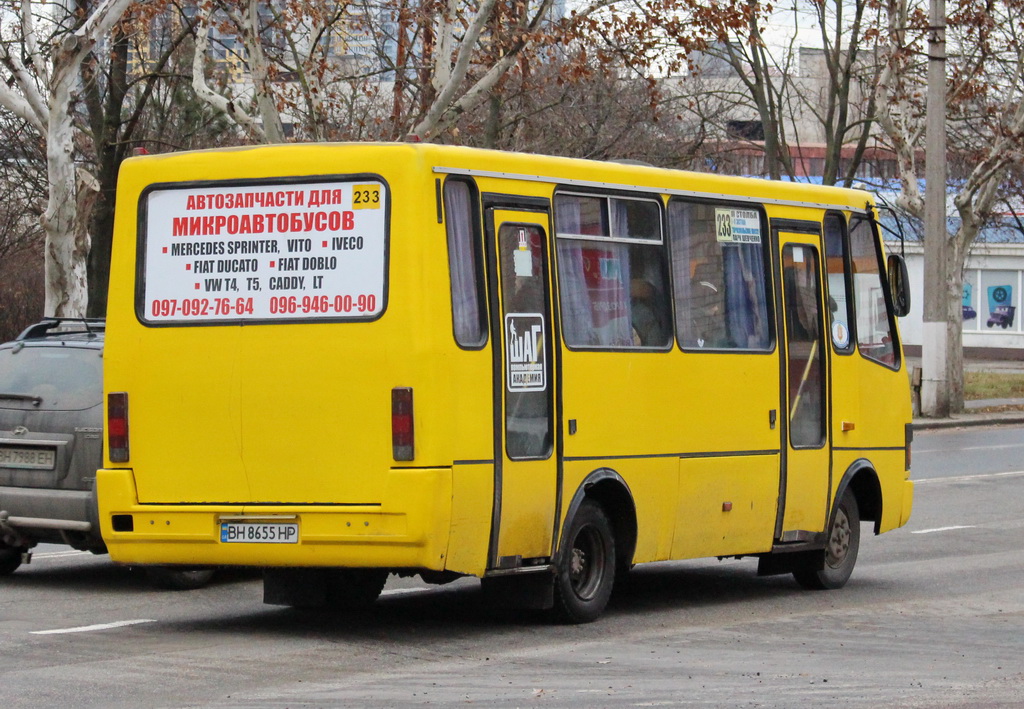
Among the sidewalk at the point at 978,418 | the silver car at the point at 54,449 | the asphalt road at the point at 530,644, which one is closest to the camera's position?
the asphalt road at the point at 530,644

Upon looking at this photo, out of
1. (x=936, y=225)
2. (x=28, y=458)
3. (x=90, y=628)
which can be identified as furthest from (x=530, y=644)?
(x=936, y=225)

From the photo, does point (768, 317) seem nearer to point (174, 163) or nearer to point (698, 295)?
point (698, 295)

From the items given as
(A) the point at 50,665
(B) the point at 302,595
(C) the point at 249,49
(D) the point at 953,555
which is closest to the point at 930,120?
(C) the point at 249,49

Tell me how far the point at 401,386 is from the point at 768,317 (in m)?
3.51

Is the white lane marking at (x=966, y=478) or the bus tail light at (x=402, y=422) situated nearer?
the bus tail light at (x=402, y=422)

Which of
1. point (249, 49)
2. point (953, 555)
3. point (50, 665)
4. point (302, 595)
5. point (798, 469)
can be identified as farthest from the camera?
point (249, 49)

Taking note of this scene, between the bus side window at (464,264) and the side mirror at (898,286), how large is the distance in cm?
447

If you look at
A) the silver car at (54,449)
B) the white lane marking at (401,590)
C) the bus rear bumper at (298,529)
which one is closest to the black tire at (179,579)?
the silver car at (54,449)

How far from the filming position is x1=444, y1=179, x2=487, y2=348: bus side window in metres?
9.07

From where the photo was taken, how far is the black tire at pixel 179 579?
11.5 meters

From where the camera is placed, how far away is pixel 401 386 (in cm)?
883

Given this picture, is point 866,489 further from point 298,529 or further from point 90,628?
point 90,628

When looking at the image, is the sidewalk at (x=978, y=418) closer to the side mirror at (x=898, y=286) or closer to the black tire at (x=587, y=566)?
the side mirror at (x=898, y=286)

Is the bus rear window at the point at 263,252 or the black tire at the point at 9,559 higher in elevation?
the bus rear window at the point at 263,252
